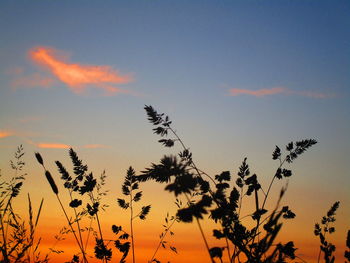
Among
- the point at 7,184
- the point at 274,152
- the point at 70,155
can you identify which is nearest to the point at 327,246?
the point at 274,152

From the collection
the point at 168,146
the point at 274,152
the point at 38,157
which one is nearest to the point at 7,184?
the point at 38,157

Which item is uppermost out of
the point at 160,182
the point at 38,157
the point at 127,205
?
the point at 127,205

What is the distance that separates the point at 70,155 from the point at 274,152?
11.4 ft

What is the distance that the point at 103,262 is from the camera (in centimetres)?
519

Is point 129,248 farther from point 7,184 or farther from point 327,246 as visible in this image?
point 327,246

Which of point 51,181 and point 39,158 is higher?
point 39,158

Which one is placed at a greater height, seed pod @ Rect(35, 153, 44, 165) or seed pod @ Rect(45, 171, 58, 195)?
seed pod @ Rect(35, 153, 44, 165)

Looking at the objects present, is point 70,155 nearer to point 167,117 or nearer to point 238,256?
point 167,117

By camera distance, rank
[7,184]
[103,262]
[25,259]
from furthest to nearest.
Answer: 1. [7,184]
2. [103,262]
3. [25,259]

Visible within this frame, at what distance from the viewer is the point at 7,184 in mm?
5648

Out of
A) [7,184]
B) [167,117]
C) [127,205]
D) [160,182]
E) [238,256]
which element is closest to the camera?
[160,182]

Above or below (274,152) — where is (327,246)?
below

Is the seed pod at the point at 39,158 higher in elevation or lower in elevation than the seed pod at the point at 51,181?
higher

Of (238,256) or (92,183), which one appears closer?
(238,256)
